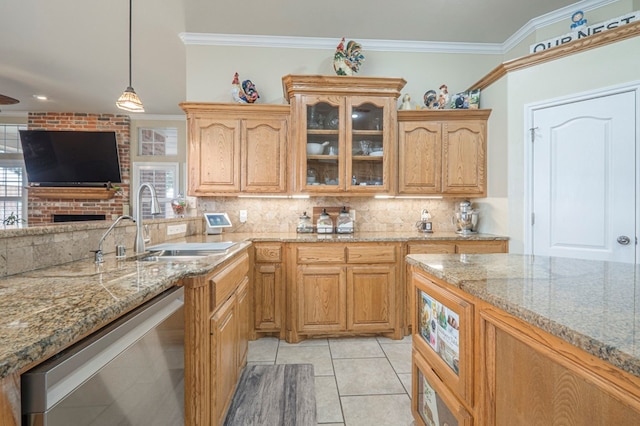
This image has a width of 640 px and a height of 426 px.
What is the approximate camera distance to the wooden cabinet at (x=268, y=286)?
2.57 m

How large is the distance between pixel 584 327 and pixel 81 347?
111 centimetres

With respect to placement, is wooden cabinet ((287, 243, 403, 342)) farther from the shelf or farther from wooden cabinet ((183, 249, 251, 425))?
the shelf

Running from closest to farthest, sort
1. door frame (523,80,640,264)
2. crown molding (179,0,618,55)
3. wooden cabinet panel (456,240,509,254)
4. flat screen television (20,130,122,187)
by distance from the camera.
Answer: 1. door frame (523,80,640,264)
2. wooden cabinet panel (456,240,509,254)
3. crown molding (179,0,618,55)
4. flat screen television (20,130,122,187)

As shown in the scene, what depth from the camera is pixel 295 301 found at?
8.34ft

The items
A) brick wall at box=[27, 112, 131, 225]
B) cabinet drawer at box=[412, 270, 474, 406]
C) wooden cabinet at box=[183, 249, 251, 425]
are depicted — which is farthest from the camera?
brick wall at box=[27, 112, 131, 225]

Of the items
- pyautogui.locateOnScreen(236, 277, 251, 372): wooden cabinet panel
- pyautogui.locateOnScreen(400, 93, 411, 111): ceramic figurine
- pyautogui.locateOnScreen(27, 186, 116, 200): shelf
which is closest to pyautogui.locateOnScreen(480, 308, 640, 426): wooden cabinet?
pyautogui.locateOnScreen(236, 277, 251, 372): wooden cabinet panel

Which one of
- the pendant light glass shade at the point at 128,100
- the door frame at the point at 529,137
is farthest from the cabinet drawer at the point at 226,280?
the door frame at the point at 529,137

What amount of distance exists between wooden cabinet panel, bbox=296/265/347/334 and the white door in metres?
1.76

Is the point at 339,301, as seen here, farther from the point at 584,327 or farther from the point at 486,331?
the point at 584,327

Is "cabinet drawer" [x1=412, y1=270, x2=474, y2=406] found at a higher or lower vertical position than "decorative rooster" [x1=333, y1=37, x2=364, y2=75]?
lower

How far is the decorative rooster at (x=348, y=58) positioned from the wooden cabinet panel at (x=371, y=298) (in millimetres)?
1905

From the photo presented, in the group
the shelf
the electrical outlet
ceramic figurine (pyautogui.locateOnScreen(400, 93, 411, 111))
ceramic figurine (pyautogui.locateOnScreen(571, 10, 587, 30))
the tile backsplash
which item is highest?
ceramic figurine (pyautogui.locateOnScreen(571, 10, 587, 30))

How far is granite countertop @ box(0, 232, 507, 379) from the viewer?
21.3 inches

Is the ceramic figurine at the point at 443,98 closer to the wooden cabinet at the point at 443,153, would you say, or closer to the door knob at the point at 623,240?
the wooden cabinet at the point at 443,153
